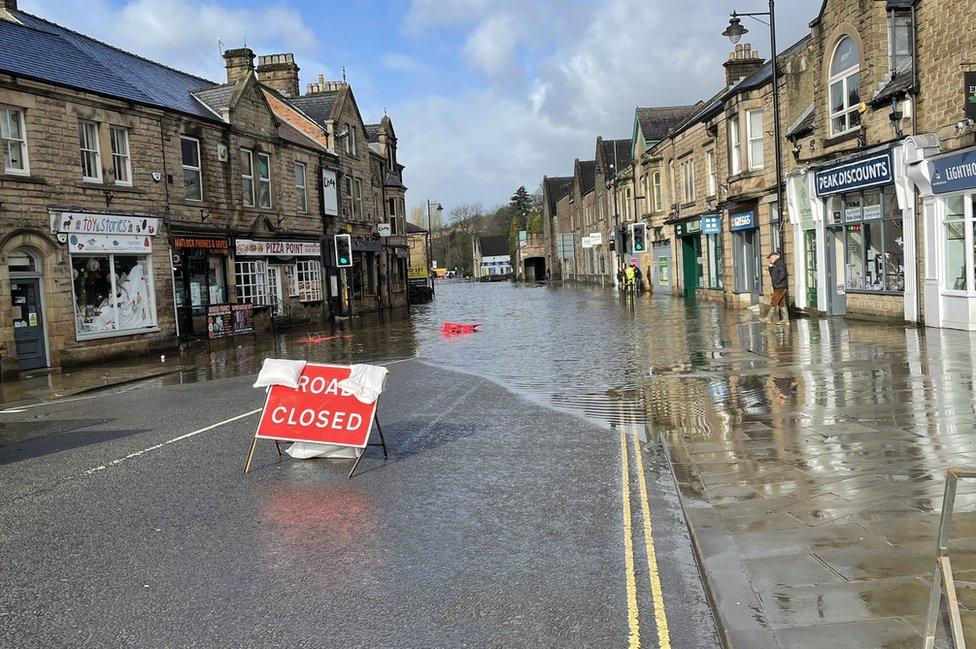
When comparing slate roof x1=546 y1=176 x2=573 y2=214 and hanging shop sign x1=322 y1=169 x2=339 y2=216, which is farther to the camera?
slate roof x1=546 y1=176 x2=573 y2=214

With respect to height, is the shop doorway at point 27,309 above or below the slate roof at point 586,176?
below

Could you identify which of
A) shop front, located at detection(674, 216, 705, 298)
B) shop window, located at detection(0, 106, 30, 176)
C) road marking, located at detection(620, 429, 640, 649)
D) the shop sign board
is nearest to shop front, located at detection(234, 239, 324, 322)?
the shop sign board

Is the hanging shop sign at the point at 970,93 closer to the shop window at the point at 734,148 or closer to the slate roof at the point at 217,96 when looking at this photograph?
the shop window at the point at 734,148

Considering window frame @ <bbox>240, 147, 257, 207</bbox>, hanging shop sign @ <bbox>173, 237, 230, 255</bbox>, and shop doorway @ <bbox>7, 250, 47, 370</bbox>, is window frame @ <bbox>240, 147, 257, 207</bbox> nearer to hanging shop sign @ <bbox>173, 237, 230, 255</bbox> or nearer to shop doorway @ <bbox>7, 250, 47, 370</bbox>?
hanging shop sign @ <bbox>173, 237, 230, 255</bbox>

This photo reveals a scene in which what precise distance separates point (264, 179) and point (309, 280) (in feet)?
16.9

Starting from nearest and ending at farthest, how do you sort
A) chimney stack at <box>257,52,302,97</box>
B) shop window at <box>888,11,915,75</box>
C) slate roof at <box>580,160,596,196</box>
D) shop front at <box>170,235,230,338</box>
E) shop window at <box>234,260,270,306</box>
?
shop window at <box>888,11,915,75</box> < shop front at <box>170,235,230,338</box> < shop window at <box>234,260,270,306</box> < chimney stack at <box>257,52,302,97</box> < slate roof at <box>580,160,596,196</box>

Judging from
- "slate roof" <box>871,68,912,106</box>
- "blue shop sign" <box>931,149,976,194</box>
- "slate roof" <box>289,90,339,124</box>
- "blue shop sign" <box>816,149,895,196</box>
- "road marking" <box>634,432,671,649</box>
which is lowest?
"road marking" <box>634,432,671,649</box>

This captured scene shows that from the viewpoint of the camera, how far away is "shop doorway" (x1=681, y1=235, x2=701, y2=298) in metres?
39.4

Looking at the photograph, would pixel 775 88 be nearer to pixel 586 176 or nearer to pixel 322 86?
pixel 322 86

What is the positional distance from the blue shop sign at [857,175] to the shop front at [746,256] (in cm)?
644

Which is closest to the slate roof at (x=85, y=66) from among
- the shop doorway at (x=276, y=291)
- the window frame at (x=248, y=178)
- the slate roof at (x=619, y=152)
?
the window frame at (x=248, y=178)

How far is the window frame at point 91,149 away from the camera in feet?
70.2

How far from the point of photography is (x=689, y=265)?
39.8 m

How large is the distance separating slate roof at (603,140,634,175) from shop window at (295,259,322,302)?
122 feet
